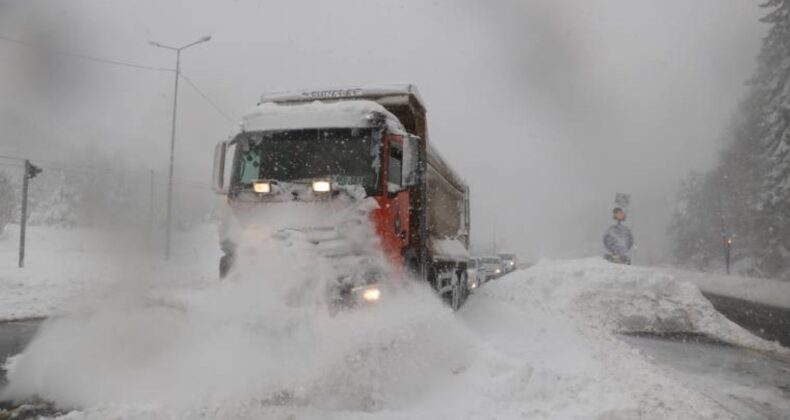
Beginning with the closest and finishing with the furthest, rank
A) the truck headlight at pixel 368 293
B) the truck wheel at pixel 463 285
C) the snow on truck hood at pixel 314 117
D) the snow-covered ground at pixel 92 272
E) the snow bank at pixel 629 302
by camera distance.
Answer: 1. the truck headlight at pixel 368 293
2. the snow on truck hood at pixel 314 117
3. the snow bank at pixel 629 302
4. the snow-covered ground at pixel 92 272
5. the truck wheel at pixel 463 285

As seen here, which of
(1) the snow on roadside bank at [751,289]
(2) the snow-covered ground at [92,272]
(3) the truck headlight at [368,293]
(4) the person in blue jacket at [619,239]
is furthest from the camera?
(1) the snow on roadside bank at [751,289]

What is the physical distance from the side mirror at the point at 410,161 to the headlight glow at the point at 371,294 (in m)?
1.61

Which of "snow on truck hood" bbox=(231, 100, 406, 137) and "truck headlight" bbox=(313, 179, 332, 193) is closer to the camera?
"truck headlight" bbox=(313, 179, 332, 193)

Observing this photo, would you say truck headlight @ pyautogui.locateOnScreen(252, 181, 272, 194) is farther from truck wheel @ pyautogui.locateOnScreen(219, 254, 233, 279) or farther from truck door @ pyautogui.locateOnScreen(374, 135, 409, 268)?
truck door @ pyautogui.locateOnScreen(374, 135, 409, 268)

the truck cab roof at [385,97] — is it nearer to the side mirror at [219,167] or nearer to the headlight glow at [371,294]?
the side mirror at [219,167]

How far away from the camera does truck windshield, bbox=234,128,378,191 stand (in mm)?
7906

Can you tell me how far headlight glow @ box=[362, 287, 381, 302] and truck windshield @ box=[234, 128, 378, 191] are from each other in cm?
146

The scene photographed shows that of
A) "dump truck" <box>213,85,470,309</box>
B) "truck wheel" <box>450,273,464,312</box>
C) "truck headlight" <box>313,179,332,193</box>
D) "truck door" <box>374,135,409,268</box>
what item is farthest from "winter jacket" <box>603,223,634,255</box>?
"truck headlight" <box>313,179,332,193</box>

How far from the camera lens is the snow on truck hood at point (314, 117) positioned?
26.3 ft

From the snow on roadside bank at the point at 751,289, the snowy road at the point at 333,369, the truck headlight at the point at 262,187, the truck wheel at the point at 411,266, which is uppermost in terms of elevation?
the truck headlight at the point at 262,187

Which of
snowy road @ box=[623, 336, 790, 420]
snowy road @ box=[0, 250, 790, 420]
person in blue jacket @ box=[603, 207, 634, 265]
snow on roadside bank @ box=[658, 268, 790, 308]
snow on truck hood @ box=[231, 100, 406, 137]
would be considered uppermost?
snow on truck hood @ box=[231, 100, 406, 137]

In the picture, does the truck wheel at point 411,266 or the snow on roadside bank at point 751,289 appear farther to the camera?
the snow on roadside bank at point 751,289

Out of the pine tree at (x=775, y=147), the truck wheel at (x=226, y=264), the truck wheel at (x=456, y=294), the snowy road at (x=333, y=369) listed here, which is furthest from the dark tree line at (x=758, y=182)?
the truck wheel at (x=226, y=264)

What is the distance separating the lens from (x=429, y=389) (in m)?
6.10
